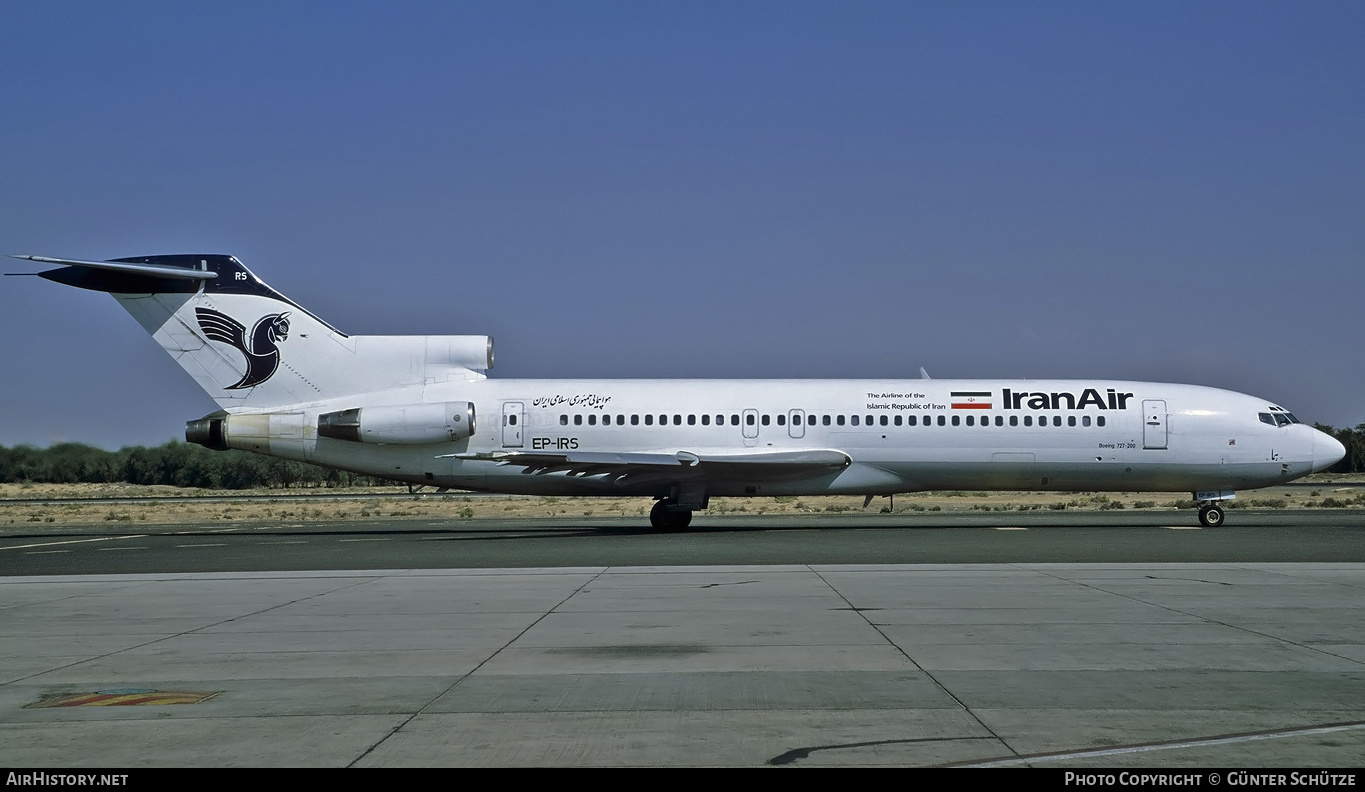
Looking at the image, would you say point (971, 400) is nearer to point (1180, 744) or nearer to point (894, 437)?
point (894, 437)

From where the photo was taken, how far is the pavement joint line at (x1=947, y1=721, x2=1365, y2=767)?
6020 mm

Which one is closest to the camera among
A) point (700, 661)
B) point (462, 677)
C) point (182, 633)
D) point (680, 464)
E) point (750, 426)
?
point (462, 677)

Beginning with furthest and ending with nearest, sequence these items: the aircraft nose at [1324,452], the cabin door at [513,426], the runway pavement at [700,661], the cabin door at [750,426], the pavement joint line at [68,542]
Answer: the cabin door at [513,426] < the cabin door at [750,426] < the aircraft nose at [1324,452] < the pavement joint line at [68,542] < the runway pavement at [700,661]

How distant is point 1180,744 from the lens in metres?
6.37

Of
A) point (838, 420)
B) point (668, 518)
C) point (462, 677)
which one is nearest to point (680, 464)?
point (668, 518)

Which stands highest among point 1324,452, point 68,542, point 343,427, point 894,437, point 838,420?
point 838,420

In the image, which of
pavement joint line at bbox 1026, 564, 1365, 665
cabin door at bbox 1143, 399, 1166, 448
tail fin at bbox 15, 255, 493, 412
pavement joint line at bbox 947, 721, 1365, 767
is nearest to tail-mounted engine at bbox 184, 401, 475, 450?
tail fin at bbox 15, 255, 493, 412

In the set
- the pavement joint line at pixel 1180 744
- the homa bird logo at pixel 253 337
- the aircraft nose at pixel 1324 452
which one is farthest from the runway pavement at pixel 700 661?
the aircraft nose at pixel 1324 452

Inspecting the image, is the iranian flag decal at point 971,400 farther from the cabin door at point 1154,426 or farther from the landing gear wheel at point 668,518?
the landing gear wheel at point 668,518

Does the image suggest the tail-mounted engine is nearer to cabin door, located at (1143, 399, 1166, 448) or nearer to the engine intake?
the engine intake

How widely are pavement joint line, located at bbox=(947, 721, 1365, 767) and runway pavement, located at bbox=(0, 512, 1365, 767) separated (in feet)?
0.09

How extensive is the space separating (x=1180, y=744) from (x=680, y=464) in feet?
73.0

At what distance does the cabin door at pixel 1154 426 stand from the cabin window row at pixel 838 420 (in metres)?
1.09

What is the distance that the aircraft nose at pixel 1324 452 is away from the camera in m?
28.8
